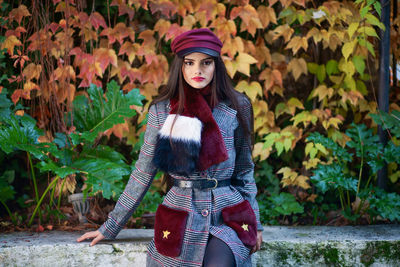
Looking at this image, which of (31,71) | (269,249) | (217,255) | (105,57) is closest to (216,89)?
(217,255)

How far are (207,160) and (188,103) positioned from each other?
275mm

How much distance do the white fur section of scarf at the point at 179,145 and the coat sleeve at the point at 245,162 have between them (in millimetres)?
330

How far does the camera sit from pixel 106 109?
2.59 metres

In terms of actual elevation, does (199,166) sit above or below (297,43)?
below

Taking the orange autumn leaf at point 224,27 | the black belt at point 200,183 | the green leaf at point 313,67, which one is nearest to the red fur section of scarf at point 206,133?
the black belt at point 200,183

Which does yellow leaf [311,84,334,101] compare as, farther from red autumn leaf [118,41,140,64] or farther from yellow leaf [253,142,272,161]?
red autumn leaf [118,41,140,64]

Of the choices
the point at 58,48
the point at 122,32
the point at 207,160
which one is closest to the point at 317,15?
the point at 122,32

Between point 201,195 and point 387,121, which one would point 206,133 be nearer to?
point 201,195

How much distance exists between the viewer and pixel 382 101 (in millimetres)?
2926

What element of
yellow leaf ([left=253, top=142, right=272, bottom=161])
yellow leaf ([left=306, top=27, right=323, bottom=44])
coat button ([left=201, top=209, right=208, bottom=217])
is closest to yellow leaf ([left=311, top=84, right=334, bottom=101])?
yellow leaf ([left=306, top=27, right=323, bottom=44])

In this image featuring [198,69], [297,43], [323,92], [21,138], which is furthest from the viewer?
[323,92]

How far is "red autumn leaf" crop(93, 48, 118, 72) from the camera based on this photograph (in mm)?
2920

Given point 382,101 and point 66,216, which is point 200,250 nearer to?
point 66,216

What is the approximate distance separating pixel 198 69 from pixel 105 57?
1191 mm
